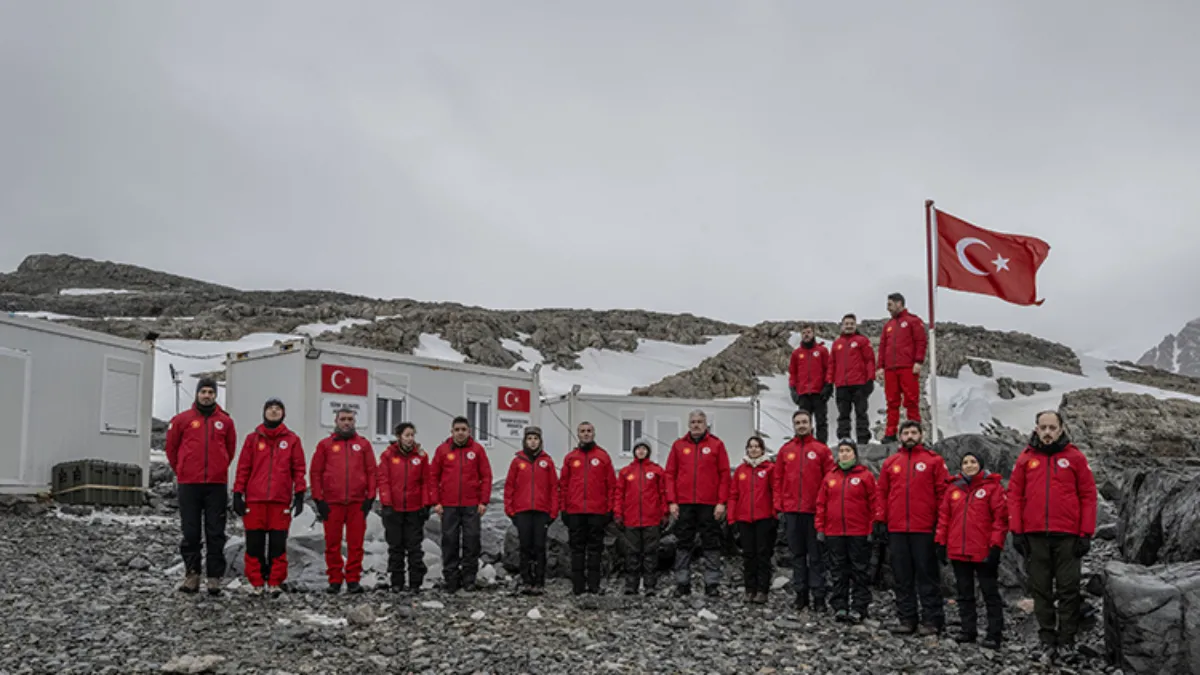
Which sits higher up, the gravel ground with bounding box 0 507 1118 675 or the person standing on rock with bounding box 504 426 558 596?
the person standing on rock with bounding box 504 426 558 596

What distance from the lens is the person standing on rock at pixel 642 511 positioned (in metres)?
10.6

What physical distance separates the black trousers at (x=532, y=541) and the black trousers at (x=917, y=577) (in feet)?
12.4

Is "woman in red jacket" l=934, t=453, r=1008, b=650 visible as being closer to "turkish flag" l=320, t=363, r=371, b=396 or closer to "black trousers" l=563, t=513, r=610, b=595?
"black trousers" l=563, t=513, r=610, b=595

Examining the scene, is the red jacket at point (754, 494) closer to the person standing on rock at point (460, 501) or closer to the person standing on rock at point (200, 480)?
the person standing on rock at point (460, 501)

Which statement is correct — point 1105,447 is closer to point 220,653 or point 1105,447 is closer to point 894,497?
point 894,497

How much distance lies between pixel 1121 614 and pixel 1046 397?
139 feet

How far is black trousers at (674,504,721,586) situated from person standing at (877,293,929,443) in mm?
3398

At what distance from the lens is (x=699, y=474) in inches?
419

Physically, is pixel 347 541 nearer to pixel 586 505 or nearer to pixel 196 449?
pixel 196 449

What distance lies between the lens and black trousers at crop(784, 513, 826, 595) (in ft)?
32.0

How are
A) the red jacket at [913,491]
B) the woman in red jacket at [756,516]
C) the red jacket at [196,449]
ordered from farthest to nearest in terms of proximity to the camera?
the woman in red jacket at [756,516], the red jacket at [196,449], the red jacket at [913,491]

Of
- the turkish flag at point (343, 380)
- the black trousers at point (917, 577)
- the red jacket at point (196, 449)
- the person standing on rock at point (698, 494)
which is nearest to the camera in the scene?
the black trousers at point (917, 577)

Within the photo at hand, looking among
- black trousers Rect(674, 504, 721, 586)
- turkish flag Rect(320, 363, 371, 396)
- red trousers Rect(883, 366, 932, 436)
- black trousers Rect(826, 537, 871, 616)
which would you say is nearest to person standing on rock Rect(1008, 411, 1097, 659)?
black trousers Rect(826, 537, 871, 616)

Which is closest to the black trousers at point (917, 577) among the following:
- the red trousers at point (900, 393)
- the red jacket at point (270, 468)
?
the red trousers at point (900, 393)
